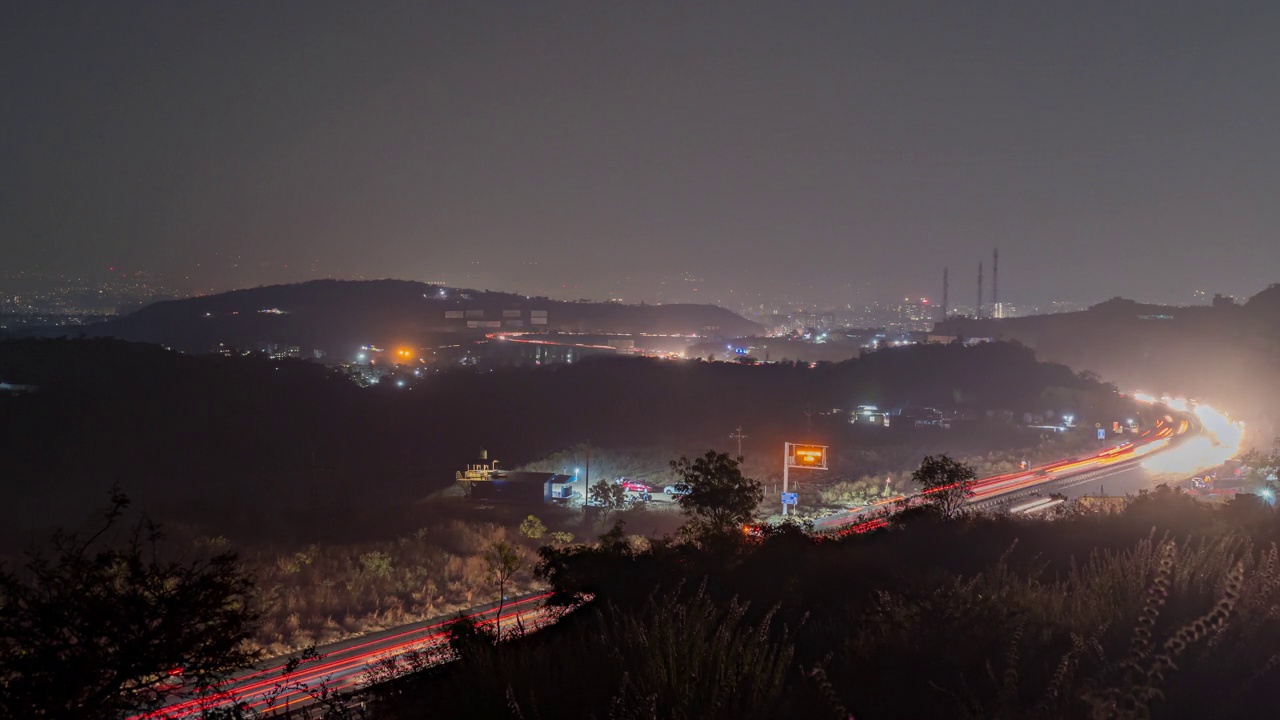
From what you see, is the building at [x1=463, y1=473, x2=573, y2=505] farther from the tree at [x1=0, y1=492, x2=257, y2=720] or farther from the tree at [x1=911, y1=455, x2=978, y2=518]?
the tree at [x1=0, y1=492, x2=257, y2=720]

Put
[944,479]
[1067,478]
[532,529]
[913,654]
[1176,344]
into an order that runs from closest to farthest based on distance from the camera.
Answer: [913,654] → [944,479] → [532,529] → [1067,478] → [1176,344]

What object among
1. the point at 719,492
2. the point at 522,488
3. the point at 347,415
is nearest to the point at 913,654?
the point at 719,492

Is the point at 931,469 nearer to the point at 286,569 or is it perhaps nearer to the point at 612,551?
the point at 612,551

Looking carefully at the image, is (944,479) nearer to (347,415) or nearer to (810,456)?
(810,456)

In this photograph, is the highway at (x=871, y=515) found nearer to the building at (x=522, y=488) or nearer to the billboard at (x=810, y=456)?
the billboard at (x=810, y=456)

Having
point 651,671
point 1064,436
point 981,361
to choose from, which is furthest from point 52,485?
point 981,361

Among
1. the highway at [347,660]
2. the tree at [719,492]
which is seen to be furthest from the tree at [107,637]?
the tree at [719,492]
